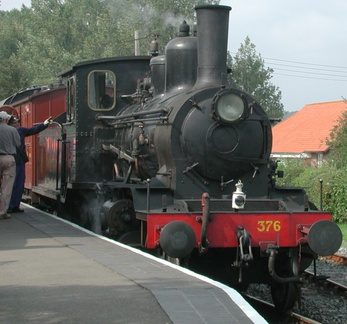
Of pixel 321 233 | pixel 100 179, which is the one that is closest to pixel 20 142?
pixel 100 179

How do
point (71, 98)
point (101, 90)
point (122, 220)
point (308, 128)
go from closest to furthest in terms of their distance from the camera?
point (122, 220) < point (101, 90) < point (71, 98) < point (308, 128)

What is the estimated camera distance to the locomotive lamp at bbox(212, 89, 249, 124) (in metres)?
8.79

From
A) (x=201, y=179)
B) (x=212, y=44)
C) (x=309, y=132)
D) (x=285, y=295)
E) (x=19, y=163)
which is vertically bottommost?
(x=285, y=295)

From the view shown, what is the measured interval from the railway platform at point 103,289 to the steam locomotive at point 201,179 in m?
0.66

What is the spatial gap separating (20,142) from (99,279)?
597cm

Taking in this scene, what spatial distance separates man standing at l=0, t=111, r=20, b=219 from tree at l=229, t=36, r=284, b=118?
5220cm

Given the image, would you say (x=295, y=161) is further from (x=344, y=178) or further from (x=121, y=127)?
(x=121, y=127)

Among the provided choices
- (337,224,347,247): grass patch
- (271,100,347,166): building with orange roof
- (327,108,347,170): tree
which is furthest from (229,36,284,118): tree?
(337,224,347,247): grass patch

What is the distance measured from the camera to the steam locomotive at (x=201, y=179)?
8219 millimetres

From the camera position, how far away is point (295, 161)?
29.8 metres

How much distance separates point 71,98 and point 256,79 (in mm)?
52798

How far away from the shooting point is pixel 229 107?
885cm

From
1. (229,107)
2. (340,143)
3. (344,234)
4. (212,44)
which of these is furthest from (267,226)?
(340,143)

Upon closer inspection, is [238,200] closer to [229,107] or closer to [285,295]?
[229,107]
